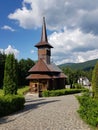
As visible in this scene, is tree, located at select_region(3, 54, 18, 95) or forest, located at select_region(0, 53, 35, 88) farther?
forest, located at select_region(0, 53, 35, 88)

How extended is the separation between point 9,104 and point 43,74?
3004 centimetres

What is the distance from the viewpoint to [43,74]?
161ft

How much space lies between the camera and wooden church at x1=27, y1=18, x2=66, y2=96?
48625 mm

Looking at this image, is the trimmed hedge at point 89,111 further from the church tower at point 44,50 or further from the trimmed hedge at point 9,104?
the church tower at point 44,50

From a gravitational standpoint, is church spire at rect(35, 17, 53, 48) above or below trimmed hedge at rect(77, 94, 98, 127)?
above

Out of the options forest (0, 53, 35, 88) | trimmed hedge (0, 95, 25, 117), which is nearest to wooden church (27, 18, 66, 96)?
forest (0, 53, 35, 88)

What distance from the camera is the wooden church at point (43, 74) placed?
48.6 meters

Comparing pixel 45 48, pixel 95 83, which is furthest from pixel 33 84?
pixel 95 83

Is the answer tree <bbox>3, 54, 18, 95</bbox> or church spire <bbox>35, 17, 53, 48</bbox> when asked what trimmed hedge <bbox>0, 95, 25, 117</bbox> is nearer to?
tree <bbox>3, 54, 18, 95</bbox>

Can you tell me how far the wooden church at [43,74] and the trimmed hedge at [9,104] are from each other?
2550 cm

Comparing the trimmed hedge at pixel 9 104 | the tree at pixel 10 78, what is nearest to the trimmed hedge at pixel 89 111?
the trimmed hedge at pixel 9 104

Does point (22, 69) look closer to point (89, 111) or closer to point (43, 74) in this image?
point (43, 74)

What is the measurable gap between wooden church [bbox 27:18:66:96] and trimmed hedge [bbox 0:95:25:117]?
25.5 metres

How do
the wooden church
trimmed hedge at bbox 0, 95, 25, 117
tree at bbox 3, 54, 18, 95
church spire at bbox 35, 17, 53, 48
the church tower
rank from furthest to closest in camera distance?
church spire at bbox 35, 17, 53, 48 → the church tower → the wooden church → tree at bbox 3, 54, 18, 95 → trimmed hedge at bbox 0, 95, 25, 117
